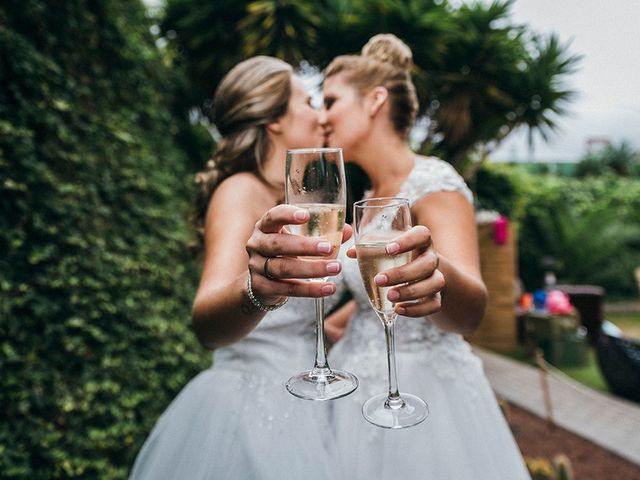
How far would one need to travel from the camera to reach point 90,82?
3289 mm

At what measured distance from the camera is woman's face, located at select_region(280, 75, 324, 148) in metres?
2.07

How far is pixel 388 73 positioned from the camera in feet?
6.72

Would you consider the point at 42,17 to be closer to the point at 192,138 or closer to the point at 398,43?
the point at 398,43

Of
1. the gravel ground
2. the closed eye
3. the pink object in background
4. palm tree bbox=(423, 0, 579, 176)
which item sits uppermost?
palm tree bbox=(423, 0, 579, 176)

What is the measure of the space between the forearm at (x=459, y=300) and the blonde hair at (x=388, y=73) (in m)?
0.94

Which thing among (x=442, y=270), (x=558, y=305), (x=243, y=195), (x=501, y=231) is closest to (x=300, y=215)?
(x=442, y=270)

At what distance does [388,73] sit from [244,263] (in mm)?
1099

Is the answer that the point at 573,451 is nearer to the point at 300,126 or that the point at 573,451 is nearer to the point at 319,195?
the point at 300,126

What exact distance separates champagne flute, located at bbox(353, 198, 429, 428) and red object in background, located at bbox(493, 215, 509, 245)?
8.30 metres

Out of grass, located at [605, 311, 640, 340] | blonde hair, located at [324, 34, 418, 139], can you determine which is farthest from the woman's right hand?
grass, located at [605, 311, 640, 340]

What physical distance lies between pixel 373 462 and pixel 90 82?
308 centimetres

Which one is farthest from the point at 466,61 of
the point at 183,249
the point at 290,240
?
the point at 290,240

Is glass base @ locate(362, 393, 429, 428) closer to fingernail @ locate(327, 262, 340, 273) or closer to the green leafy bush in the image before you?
fingernail @ locate(327, 262, 340, 273)

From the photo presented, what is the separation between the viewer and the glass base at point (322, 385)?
3.46 feet
